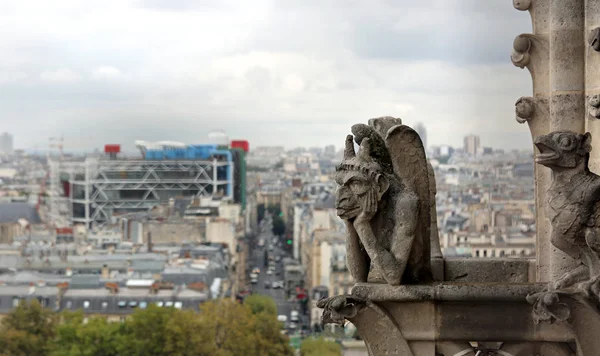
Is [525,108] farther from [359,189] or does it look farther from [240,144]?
[240,144]

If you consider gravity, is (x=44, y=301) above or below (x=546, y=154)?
below

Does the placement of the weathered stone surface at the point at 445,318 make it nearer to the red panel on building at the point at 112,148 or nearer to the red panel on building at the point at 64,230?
the red panel on building at the point at 64,230

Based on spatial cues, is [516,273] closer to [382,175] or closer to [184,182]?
[382,175]

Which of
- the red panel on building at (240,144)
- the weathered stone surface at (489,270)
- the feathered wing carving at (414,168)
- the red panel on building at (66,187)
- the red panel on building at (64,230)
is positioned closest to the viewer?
the feathered wing carving at (414,168)

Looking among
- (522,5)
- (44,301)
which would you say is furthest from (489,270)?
(44,301)

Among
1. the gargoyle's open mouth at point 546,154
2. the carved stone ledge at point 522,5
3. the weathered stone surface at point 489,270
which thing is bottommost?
the weathered stone surface at point 489,270

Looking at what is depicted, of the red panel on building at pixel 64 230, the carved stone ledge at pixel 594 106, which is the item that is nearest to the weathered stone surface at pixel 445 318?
the carved stone ledge at pixel 594 106
